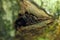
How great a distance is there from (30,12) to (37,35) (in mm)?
192

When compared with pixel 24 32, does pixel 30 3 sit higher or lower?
higher

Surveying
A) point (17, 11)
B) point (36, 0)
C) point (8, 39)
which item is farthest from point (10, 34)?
point (36, 0)

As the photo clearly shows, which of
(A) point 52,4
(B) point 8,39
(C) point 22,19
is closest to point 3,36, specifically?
(B) point 8,39

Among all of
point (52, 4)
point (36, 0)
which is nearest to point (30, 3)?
point (36, 0)

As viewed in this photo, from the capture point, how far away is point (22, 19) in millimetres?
1979

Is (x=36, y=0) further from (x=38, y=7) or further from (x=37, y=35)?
(x=37, y=35)

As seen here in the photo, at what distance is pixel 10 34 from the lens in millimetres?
2004

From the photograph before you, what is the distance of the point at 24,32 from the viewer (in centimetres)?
199

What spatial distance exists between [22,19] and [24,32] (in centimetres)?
10

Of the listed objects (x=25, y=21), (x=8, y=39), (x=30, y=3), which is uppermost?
(x=30, y=3)

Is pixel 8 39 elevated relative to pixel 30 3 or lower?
lower

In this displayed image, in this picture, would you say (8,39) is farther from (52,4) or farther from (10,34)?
(52,4)

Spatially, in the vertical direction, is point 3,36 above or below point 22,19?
below

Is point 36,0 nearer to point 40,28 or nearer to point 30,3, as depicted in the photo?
point 30,3
